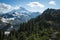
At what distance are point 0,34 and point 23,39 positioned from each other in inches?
1135

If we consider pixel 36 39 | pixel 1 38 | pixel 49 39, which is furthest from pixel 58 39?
pixel 1 38

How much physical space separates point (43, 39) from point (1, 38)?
50343mm

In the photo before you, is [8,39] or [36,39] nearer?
[36,39]

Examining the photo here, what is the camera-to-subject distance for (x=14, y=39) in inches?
7534

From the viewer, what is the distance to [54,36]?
19275 cm

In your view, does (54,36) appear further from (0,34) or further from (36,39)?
(0,34)

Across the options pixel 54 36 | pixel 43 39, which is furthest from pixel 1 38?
pixel 54 36

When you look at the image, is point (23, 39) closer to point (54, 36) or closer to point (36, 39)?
point (36, 39)

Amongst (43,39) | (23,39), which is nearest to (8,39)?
(23,39)

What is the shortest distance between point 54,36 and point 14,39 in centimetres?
5022

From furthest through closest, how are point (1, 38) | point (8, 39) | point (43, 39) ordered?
point (8, 39)
point (1, 38)
point (43, 39)

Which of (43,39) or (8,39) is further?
(8,39)

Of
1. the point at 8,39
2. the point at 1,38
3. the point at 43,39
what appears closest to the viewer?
the point at 43,39

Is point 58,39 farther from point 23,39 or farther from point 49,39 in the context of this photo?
point 23,39
